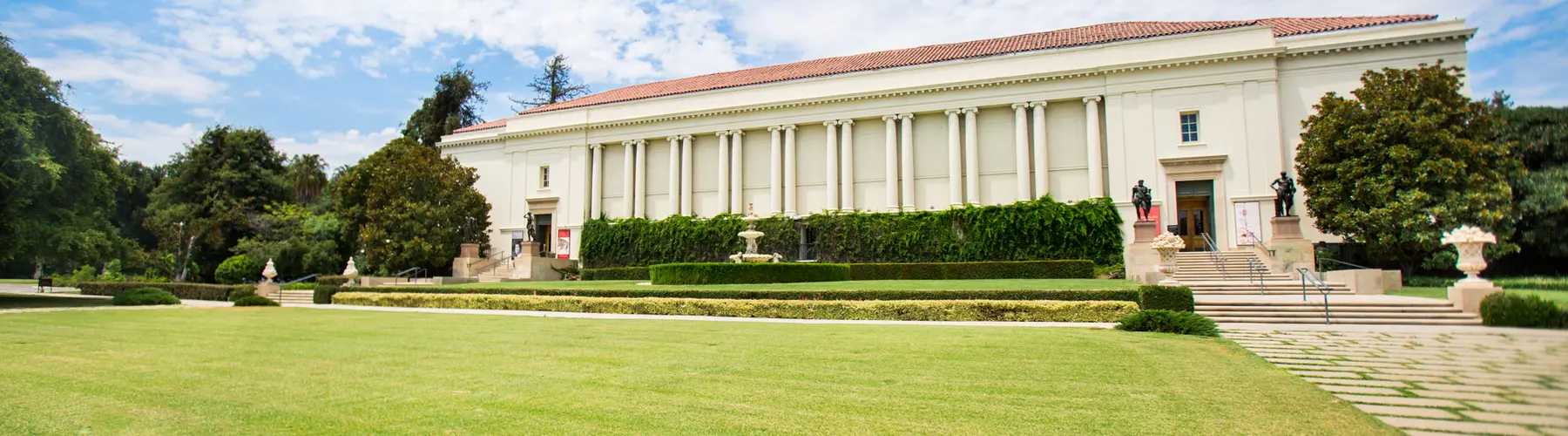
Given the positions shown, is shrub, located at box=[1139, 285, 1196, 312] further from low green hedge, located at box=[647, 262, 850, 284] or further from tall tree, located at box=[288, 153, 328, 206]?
tall tree, located at box=[288, 153, 328, 206]

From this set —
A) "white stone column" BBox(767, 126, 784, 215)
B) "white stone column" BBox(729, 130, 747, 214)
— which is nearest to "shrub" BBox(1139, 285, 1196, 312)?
"white stone column" BBox(767, 126, 784, 215)

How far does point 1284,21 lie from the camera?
114 feet

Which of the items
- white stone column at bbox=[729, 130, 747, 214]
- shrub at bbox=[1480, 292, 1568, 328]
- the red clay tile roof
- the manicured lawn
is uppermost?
the red clay tile roof

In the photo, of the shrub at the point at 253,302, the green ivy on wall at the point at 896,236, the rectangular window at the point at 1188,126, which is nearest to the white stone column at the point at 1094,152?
the green ivy on wall at the point at 896,236

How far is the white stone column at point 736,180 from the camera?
40.7 metres

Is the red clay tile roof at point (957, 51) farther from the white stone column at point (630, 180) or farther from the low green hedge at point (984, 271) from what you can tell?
the low green hedge at point (984, 271)

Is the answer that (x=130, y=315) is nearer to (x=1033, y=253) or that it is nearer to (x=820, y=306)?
(x=820, y=306)

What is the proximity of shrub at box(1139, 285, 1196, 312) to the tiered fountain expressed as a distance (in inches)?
642

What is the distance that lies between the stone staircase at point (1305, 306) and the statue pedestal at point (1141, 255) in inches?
106

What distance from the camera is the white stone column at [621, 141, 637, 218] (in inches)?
1693

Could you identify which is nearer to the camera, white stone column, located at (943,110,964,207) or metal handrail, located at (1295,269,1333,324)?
metal handrail, located at (1295,269,1333,324)

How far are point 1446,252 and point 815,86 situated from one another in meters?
25.6

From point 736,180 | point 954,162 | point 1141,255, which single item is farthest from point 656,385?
point 736,180

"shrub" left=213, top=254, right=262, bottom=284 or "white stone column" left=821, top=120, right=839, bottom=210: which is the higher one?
"white stone column" left=821, top=120, right=839, bottom=210
